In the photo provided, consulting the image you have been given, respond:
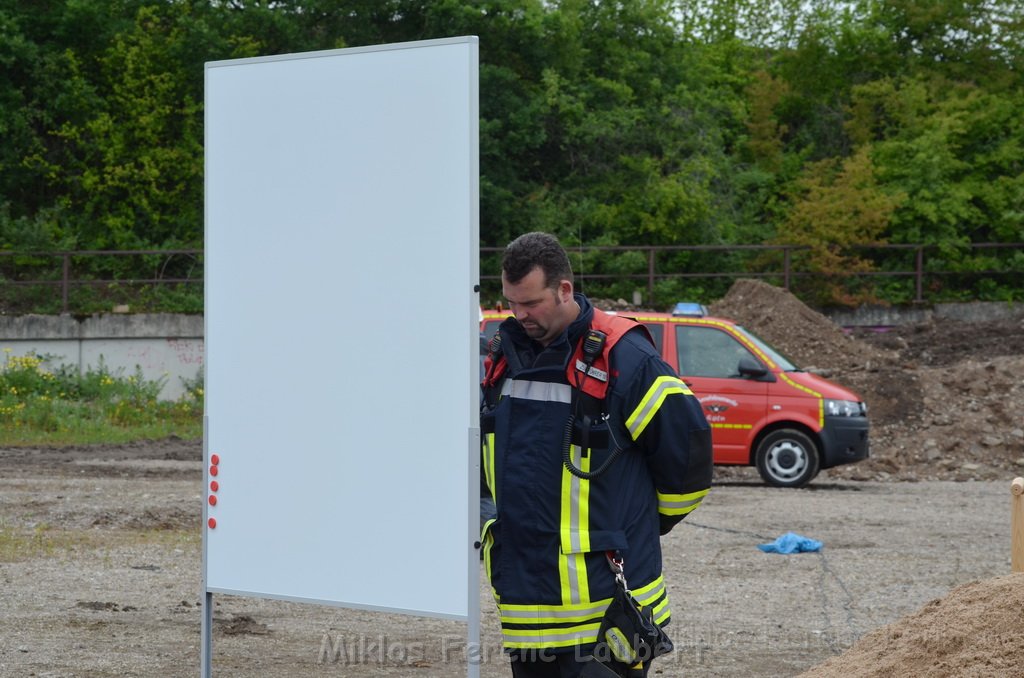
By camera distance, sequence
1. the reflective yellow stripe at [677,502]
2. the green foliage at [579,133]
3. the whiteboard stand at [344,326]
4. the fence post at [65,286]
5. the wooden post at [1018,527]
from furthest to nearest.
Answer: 1. the green foliage at [579,133]
2. the fence post at [65,286]
3. the wooden post at [1018,527]
4. the whiteboard stand at [344,326]
5. the reflective yellow stripe at [677,502]

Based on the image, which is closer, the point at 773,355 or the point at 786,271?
the point at 773,355

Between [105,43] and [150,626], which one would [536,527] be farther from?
[105,43]

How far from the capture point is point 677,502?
4297 millimetres

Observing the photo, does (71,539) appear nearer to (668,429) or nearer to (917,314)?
(668,429)

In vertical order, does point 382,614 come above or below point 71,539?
below

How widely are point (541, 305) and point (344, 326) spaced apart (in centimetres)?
131

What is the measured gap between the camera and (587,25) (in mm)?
36281

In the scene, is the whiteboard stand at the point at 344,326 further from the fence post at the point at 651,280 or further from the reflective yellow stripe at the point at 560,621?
the fence post at the point at 651,280

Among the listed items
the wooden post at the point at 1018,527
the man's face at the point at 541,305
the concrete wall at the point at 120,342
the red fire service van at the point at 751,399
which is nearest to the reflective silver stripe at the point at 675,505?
the man's face at the point at 541,305

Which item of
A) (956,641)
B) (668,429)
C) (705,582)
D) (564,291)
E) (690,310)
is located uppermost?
(690,310)

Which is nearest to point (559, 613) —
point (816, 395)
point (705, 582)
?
point (705, 582)

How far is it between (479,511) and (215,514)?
1345mm

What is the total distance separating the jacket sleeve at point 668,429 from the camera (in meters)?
4.12

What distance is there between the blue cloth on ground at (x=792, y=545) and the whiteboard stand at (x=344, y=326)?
6.91m
